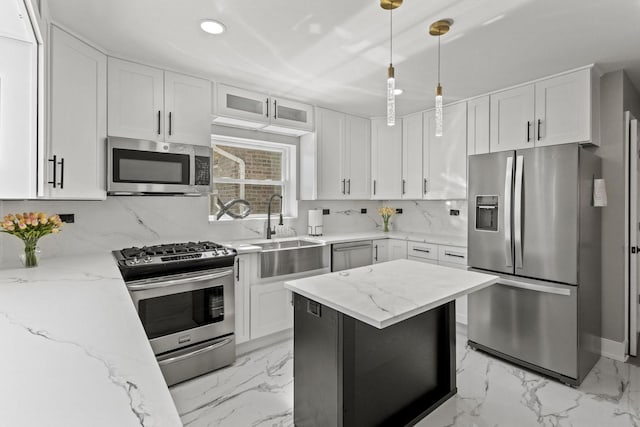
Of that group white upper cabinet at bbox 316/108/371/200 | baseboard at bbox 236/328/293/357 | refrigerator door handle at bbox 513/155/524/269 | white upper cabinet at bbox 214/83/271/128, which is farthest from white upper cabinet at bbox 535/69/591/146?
baseboard at bbox 236/328/293/357

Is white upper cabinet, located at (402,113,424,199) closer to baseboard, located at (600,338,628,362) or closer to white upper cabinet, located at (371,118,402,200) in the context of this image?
white upper cabinet, located at (371,118,402,200)

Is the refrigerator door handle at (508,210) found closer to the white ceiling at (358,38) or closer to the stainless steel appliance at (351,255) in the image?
the white ceiling at (358,38)

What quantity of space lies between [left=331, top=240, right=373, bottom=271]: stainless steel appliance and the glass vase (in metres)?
2.38

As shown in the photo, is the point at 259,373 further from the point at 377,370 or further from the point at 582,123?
the point at 582,123


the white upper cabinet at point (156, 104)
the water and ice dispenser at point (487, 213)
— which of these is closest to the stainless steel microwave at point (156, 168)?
the white upper cabinet at point (156, 104)

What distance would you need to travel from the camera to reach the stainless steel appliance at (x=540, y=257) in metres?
2.40

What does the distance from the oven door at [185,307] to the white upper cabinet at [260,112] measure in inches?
56.9

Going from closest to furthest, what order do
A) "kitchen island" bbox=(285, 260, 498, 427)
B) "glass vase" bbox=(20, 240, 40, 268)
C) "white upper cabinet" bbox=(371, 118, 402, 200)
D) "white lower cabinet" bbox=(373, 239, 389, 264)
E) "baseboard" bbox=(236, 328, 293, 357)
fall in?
1. "kitchen island" bbox=(285, 260, 498, 427)
2. "glass vase" bbox=(20, 240, 40, 268)
3. "baseboard" bbox=(236, 328, 293, 357)
4. "white lower cabinet" bbox=(373, 239, 389, 264)
5. "white upper cabinet" bbox=(371, 118, 402, 200)

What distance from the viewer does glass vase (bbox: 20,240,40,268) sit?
1.95m

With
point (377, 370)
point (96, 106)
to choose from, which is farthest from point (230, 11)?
point (377, 370)

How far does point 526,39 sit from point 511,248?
1.54m

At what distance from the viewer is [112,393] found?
0.65m

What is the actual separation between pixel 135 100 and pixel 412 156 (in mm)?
2928

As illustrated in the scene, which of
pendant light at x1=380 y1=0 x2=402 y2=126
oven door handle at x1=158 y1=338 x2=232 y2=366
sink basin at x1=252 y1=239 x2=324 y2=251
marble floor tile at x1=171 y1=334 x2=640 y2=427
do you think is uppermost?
pendant light at x1=380 y1=0 x2=402 y2=126
